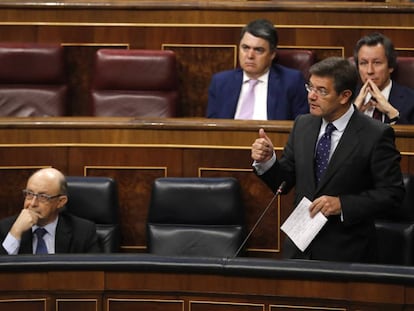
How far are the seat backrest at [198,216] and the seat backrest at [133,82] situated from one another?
1.56 ft

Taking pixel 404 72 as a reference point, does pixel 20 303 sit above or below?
below

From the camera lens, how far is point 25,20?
2.46 m

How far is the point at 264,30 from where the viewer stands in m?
2.21

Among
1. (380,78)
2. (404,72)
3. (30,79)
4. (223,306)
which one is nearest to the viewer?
(223,306)

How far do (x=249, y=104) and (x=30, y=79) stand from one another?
1.71 ft

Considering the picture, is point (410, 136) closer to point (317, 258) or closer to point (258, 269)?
point (317, 258)

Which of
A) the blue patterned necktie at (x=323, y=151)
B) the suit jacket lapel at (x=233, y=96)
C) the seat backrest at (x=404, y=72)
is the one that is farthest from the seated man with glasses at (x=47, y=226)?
Answer: the seat backrest at (x=404, y=72)

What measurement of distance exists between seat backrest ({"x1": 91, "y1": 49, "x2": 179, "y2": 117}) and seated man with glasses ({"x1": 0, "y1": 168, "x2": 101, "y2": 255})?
0.55m

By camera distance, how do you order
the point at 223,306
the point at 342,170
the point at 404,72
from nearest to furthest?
the point at 223,306 → the point at 342,170 → the point at 404,72

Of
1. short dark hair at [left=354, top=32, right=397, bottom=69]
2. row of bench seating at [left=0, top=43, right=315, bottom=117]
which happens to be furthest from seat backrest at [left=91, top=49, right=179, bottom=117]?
short dark hair at [left=354, top=32, right=397, bottom=69]

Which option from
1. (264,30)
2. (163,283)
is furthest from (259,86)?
(163,283)

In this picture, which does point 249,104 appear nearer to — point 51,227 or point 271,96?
point 271,96

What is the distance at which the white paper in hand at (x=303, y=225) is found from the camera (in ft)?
5.22

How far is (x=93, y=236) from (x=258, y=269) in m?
0.44
